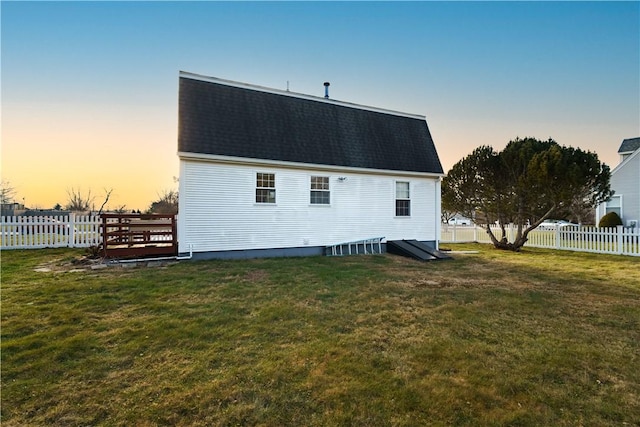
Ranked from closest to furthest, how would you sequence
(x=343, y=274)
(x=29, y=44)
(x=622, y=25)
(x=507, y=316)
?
(x=507, y=316)
(x=343, y=274)
(x=29, y=44)
(x=622, y=25)

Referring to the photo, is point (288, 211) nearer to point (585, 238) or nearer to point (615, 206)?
point (585, 238)

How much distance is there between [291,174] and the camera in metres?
10.7

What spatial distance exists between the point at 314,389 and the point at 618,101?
18.6 m

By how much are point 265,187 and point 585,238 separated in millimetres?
13972

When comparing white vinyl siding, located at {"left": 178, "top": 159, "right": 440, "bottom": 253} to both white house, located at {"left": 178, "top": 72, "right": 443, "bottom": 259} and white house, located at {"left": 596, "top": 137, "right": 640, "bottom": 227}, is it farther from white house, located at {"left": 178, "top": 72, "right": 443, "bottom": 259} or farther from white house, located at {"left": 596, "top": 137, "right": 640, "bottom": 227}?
white house, located at {"left": 596, "top": 137, "right": 640, "bottom": 227}

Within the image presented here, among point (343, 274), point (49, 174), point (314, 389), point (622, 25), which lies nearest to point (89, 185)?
point (49, 174)

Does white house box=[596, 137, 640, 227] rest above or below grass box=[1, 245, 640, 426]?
above

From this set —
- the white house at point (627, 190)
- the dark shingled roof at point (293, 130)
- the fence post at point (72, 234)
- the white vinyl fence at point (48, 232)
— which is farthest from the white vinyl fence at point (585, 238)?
the fence post at point (72, 234)

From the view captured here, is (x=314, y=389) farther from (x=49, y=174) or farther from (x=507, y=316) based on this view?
(x=49, y=174)

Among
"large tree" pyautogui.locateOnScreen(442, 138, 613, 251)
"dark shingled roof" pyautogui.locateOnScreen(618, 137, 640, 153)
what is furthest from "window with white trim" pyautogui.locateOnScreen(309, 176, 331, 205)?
"dark shingled roof" pyautogui.locateOnScreen(618, 137, 640, 153)

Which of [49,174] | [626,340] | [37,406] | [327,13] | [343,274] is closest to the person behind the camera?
[37,406]

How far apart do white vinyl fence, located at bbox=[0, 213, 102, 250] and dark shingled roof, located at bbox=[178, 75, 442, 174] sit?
5545 mm

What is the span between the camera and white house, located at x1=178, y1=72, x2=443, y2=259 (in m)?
9.54

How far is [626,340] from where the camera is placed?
146 inches
